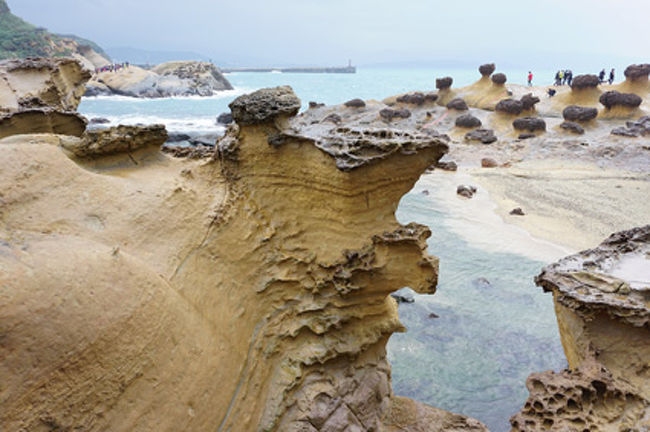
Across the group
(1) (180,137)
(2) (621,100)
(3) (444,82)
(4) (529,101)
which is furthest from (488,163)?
(1) (180,137)

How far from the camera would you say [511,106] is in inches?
788

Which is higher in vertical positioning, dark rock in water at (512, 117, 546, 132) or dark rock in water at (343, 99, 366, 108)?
dark rock in water at (343, 99, 366, 108)

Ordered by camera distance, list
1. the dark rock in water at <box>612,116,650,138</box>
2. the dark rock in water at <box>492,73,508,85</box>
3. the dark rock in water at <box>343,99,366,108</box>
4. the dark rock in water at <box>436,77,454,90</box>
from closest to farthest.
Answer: the dark rock in water at <box>612,116,650,138</box> < the dark rock in water at <box>492,73,508,85</box> < the dark rock in water at <box>343,99,366,108</box> < the dark rock in water at <box>436,77,454,90</box>

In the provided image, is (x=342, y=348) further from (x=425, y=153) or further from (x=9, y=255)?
(x=9, y=255)

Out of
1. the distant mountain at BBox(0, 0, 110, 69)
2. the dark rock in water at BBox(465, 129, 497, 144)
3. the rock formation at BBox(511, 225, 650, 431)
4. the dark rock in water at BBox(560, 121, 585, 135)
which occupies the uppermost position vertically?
the distant mountain at BBox(0, 0, 110, 69)

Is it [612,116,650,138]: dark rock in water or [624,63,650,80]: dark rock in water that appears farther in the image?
[624,63,650,80]: dark rock in water

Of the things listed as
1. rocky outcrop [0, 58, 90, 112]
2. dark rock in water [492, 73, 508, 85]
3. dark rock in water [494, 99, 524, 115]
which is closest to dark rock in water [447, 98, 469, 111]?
dark rock in water [494, 99, 524, 115]

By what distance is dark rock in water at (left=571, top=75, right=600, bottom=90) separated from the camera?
781 inches

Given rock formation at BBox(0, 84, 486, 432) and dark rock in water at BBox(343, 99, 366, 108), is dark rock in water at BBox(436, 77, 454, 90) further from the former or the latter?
rock formation at BBox(0, 84, 486, 432)

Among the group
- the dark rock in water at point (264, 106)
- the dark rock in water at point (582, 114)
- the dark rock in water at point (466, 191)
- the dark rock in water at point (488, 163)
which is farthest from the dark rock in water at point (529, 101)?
the dark rock in water at point (264, 106)

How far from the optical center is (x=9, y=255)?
2.00 meters

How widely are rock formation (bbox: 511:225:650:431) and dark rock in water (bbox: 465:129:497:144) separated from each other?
15894 mm

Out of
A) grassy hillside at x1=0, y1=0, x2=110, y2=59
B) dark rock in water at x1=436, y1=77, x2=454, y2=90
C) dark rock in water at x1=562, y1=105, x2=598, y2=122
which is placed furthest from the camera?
grassy hillside at x1=0, y1=0, x2=110, y2=59

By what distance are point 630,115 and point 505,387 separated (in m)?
18.3
